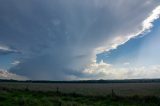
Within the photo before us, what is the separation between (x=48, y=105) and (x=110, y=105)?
21.9 ft

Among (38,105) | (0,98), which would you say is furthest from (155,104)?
(0,98)

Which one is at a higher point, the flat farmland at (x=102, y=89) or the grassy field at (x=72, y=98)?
the flat farmland at (x=102, y=89)

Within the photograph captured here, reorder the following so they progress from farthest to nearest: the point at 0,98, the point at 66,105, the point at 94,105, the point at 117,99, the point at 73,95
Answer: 1. the point at 73,95
2. the point at 117,99
3. the point at 0,98
4. the point at 94,105
5. the point at 66,105

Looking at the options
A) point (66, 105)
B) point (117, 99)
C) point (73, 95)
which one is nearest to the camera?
point (66, 105)

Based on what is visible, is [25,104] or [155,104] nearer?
[25,104]

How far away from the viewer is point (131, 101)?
2920 centimetres

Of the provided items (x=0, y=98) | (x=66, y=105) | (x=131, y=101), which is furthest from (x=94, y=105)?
(x=0, y=98)

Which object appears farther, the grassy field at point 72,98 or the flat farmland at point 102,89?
the flat farmland at point 102,89

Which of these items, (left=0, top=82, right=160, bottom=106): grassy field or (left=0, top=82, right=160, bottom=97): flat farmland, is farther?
(left=0, top=82, right=160, bottom=97): flat farmland

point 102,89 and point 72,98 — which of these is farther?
point 102,89

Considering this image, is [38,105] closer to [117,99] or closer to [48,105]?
[48,105]

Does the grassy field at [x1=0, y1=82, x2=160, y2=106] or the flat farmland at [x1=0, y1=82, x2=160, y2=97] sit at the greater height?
the flat farmland at [x1=0, y1=82, x2=160, y2=97]

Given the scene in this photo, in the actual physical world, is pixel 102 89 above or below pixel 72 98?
above

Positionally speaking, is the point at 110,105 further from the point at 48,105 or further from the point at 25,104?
the point at 25,104
